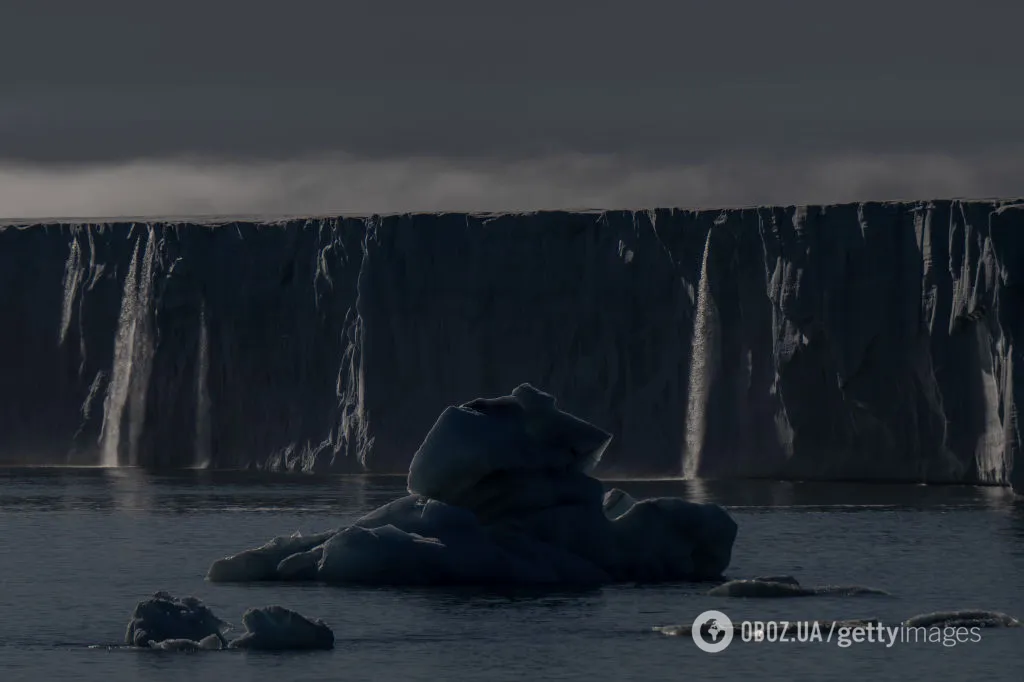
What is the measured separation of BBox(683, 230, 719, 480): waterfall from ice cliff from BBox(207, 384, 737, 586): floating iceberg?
12.9 m

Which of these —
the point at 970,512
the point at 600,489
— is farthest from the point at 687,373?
the point at 600,489

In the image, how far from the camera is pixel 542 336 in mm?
35125

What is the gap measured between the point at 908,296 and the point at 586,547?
41.4 feet

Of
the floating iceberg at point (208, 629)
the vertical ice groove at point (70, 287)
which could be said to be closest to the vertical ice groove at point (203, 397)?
the vertical ice groove at point (70, 287)

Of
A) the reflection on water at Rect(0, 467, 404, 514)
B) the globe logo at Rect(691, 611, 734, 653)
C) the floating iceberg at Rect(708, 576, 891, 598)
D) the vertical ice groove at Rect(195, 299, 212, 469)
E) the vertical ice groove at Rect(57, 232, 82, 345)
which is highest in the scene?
the vertical ice groove at Rect(57, 232, 82, 345)

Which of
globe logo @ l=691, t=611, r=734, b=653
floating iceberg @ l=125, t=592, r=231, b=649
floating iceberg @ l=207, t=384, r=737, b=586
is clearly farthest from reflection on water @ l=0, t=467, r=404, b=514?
floating iceberg @ l=125, t=592, r=231, b=649

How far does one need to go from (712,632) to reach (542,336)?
18273 millimetres

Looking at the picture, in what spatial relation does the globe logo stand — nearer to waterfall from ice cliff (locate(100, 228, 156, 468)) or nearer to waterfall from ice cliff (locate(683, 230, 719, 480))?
waterfall from ice cliff (locate(683, 230, 719, 480))

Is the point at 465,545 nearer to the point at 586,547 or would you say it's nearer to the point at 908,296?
the point at 586,547

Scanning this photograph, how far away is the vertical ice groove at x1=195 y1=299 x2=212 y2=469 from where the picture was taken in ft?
125

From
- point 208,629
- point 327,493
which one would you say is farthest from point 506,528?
point 327,493

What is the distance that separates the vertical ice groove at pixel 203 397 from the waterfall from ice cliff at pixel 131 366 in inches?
41.8

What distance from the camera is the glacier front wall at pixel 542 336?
31.2m

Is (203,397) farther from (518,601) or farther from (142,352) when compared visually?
(518,601)
